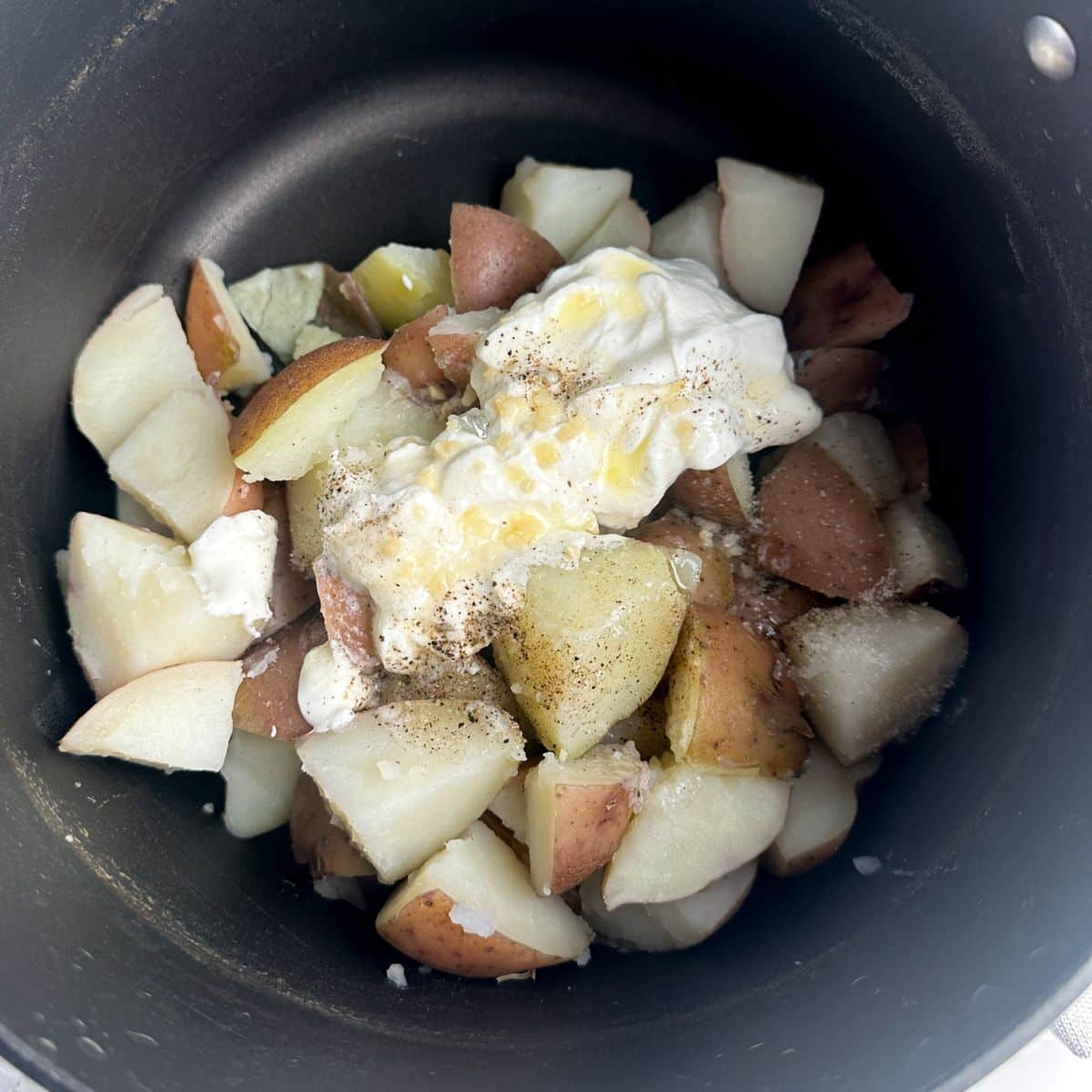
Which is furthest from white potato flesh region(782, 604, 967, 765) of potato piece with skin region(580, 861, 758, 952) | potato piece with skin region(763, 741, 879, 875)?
potato piece with skin region(580, 861, 758, 952)

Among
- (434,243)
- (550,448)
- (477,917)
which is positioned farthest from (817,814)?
(434,243)

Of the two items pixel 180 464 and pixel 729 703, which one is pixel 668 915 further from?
pixel 180 464

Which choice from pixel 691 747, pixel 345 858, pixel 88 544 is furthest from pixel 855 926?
pixel 88 544

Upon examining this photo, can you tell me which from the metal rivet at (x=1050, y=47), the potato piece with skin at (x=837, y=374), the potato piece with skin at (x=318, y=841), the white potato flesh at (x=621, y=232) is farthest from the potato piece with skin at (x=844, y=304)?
the potato piece with skin at (x=318, y=841)

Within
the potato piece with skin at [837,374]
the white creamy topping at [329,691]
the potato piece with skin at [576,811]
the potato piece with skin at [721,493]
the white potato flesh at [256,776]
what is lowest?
the white potato flesh at [256,776]

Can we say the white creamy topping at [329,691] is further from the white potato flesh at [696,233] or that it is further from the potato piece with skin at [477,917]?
the white potato flesh at [696,233]
